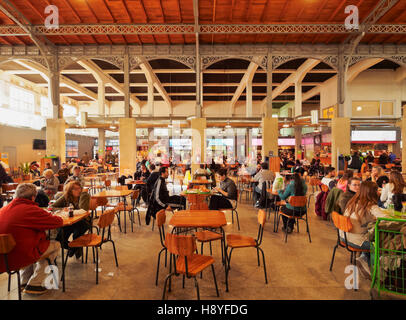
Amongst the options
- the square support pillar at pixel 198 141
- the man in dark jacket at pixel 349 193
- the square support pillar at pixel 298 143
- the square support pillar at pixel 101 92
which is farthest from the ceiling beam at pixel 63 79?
the square support pillar at pixel 298 143

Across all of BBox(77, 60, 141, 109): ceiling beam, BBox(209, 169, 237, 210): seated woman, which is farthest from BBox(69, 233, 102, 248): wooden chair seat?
BBox(77, 60, 141, 109): ceiling beam

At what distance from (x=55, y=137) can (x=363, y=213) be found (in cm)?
1161

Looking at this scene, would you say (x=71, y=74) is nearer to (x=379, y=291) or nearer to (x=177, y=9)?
(x=177, y=9)

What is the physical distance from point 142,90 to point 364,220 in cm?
1740

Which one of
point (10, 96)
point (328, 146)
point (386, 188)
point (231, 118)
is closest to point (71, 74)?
point (10, 96)

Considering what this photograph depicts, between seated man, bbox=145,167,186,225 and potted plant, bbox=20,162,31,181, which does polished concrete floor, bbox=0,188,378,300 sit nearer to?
seated man, bbox=145,167,186,225

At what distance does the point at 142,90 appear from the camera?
1777 cm

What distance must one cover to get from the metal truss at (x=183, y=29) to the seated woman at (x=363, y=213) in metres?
7.41

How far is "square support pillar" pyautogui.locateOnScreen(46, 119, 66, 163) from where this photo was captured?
407 inches

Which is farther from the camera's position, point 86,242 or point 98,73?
point 98,73

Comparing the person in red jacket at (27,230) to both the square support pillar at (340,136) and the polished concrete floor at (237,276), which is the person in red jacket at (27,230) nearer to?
the polished concrete floor at (237,276)

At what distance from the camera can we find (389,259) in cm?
253

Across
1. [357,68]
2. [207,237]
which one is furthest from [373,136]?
[207,237]

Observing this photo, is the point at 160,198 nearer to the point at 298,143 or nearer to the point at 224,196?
the point at 224,196
